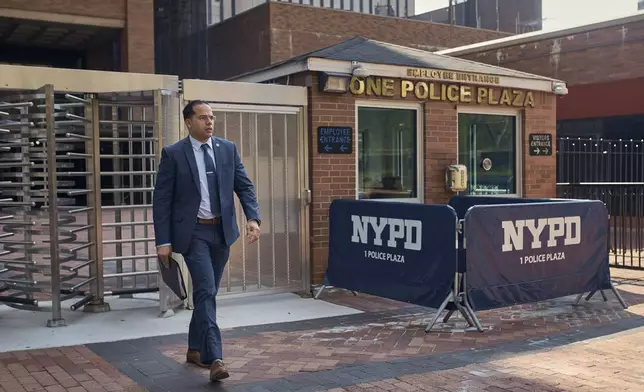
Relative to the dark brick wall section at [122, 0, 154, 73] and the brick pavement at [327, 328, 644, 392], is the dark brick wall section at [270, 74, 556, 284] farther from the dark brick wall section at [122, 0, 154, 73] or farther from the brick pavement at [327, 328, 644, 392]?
the dark brick wall section at [122, 0, 154, 73]

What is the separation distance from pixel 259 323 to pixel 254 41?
89.8 ft

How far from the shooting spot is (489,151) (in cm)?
1073

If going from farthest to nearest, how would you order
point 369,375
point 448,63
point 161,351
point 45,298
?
point 448,63, point 45,298, point 161,351, point 369,375

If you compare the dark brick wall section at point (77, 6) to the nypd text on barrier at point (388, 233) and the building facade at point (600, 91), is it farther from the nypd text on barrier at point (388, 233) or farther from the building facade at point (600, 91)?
the nypd text on barrier at point (388, 233)

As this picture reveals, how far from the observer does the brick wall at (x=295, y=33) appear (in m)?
32.4

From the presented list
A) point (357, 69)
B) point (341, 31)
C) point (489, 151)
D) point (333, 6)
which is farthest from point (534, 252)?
point (333, 6)

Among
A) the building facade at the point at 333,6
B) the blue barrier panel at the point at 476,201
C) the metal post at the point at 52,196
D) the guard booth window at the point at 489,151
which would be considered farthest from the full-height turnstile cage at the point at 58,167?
the building facade at the point at 333,6

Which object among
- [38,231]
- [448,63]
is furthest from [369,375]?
[448,63]

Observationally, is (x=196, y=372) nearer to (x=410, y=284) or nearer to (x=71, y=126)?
(x=410, y=284)

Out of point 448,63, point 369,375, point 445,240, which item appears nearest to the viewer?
point 369,375

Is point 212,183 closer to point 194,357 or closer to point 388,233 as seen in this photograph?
point 194,357

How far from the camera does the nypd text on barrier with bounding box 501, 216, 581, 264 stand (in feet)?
23.9

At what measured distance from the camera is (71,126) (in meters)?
7.61

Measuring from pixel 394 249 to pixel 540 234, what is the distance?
159 centimetres
